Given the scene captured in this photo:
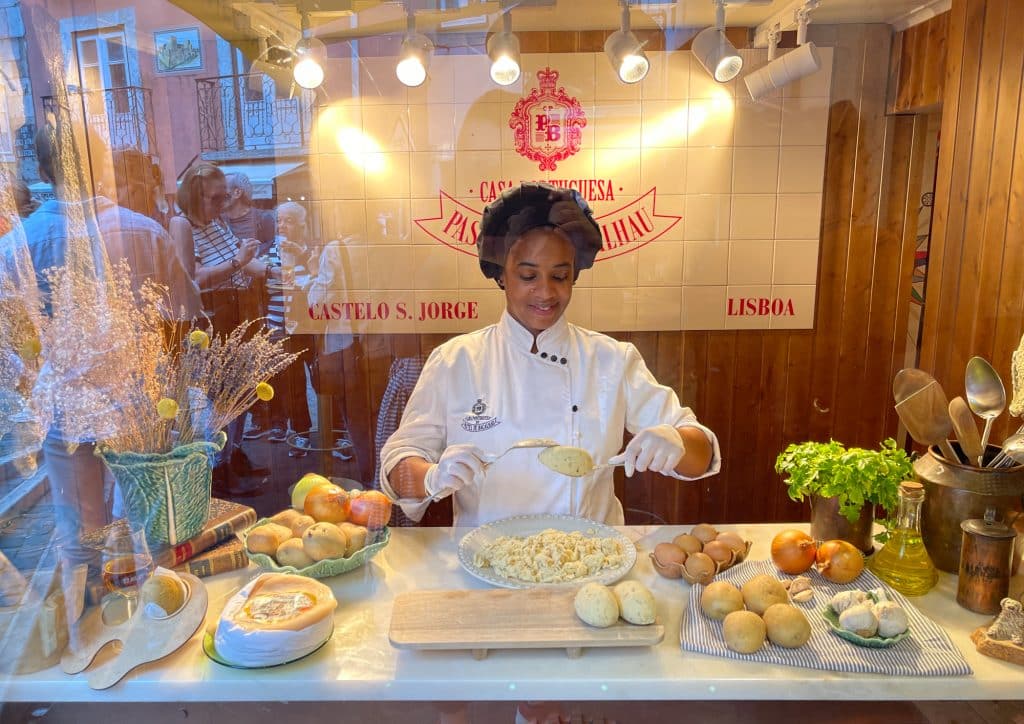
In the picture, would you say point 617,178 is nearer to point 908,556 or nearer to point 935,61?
point 935,61

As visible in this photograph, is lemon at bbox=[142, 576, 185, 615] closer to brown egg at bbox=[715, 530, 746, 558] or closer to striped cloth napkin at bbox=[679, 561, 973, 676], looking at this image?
striped cloth napkin at bbox=[679, 561, 973, 676]

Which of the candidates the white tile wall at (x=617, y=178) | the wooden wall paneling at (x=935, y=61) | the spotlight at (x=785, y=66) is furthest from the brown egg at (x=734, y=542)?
the spotlight at (x=785, y=66)

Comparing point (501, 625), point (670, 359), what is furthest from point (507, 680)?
point (670, 359)

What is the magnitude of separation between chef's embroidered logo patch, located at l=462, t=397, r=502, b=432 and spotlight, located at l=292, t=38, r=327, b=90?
966 mm

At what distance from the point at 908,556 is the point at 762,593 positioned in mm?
285

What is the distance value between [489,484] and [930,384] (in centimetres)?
85

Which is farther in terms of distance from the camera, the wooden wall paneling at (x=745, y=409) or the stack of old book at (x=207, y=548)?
the wooden wall paneling at (x=745, y=409)

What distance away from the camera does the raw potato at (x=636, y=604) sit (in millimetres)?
889

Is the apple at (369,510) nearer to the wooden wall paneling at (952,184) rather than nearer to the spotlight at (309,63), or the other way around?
the spotlight at (309,63)

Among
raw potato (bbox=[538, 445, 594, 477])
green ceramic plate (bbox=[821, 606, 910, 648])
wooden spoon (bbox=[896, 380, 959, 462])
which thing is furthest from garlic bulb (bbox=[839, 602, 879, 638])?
raw potato (bbox=[538, 445, 594, 477])

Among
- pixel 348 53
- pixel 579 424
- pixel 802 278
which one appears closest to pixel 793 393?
pixel 802 278

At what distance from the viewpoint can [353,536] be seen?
107 centimetres

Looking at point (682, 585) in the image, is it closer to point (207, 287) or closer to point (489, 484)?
point (489, 484)

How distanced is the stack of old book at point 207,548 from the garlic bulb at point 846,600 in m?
0.89
